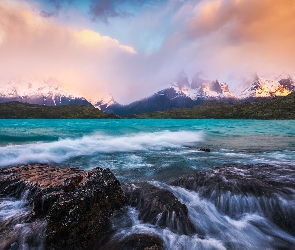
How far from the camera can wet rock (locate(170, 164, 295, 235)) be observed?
8820 millimetres

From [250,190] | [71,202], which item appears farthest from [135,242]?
[250,190]

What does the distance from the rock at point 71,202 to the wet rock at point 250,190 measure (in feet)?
13.6

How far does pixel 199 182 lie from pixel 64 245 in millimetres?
7067

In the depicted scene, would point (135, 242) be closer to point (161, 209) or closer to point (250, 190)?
point (161, 209)

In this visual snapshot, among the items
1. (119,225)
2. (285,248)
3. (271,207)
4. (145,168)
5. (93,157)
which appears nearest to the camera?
(285,248)

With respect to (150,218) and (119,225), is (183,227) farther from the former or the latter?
(119,225)

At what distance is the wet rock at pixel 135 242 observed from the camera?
20.9ft

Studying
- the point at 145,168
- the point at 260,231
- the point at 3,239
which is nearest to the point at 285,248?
the point at 260,231

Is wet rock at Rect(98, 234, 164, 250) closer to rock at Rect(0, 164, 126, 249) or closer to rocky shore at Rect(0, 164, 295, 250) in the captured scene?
rocky shore at Rect(0, 164, 295, 250)

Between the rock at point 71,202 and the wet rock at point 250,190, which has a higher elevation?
the rock at point 71,202

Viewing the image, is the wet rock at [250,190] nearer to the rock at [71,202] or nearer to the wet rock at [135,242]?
the wet rock at [135,242]

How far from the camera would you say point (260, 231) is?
7836mm

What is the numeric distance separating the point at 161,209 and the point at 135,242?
1901mm

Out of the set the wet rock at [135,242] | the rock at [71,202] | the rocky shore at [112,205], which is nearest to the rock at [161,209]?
the rocky shore at [112,205]
